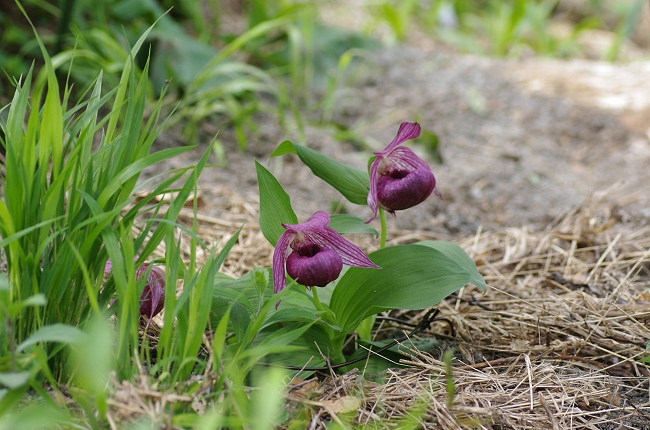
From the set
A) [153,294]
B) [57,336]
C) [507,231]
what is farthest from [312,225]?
[507,231]

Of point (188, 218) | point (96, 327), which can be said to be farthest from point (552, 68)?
point (96, 327)

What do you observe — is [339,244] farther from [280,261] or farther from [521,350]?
[521,350]

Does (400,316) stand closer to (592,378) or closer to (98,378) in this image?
(592,378)

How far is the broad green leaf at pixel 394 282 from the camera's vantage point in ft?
3.45

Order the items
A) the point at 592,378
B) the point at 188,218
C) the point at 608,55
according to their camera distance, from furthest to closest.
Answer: the point at 608,55, the point at 188,218, the point at 592,378

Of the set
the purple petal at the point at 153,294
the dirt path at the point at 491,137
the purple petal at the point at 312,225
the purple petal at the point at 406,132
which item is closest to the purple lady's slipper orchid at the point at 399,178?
the purple petal at the point at 406,132

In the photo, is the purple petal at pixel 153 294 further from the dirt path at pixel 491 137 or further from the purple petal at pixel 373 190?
the dirt path at pixel 491 137

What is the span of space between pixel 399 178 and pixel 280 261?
10.7 inches

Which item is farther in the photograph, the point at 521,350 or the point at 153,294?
the point at 521,350

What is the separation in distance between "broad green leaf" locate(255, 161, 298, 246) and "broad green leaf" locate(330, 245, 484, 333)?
14cm

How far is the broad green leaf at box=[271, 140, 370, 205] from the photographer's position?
42.6 inches

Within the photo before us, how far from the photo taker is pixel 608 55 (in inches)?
151

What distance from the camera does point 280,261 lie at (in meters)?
1.00

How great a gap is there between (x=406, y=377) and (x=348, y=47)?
102 inches
